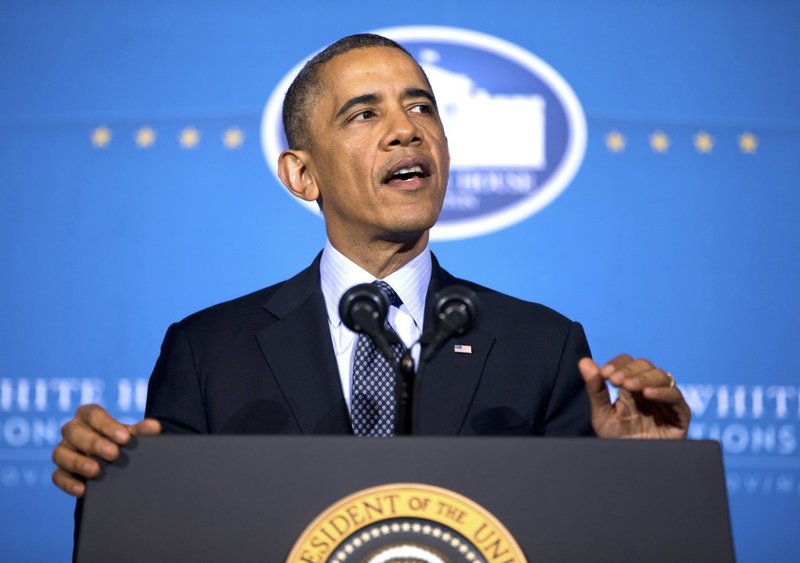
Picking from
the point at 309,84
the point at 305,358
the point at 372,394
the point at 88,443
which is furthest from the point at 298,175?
the point at 88,443

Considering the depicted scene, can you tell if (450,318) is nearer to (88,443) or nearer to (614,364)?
(614,364)

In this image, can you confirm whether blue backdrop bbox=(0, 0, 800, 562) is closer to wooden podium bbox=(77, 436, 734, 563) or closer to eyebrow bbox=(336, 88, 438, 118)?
eyebrow bbox=(336, 88, 438, 118)

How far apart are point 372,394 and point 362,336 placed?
0.39ft

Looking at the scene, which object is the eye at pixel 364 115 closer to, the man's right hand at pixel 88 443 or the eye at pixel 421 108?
the eye at pixel 421 108

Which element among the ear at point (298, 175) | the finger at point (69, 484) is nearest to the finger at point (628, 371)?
the finger at point (69, 484)

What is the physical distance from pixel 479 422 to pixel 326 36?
1.35m

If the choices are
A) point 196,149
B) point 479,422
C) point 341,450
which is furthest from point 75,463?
point 196,149

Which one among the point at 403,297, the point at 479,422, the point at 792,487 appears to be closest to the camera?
the point at 479,422

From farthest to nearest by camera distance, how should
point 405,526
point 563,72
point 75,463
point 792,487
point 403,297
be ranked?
point 563,72 → point 792,487 → point 403,297 → point 75,463 → point 405,526

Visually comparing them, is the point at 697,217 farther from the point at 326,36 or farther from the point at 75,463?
the point at 75,463

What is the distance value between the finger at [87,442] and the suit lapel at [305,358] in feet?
1.80

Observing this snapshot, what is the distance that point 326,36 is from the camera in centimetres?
281

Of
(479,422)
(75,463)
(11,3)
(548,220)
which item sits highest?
(11,3)

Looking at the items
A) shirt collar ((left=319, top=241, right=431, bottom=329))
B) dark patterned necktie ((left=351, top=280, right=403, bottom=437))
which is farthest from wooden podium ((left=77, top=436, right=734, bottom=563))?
shirt collar ((left=319, top=241, right=431, bottom=329))
